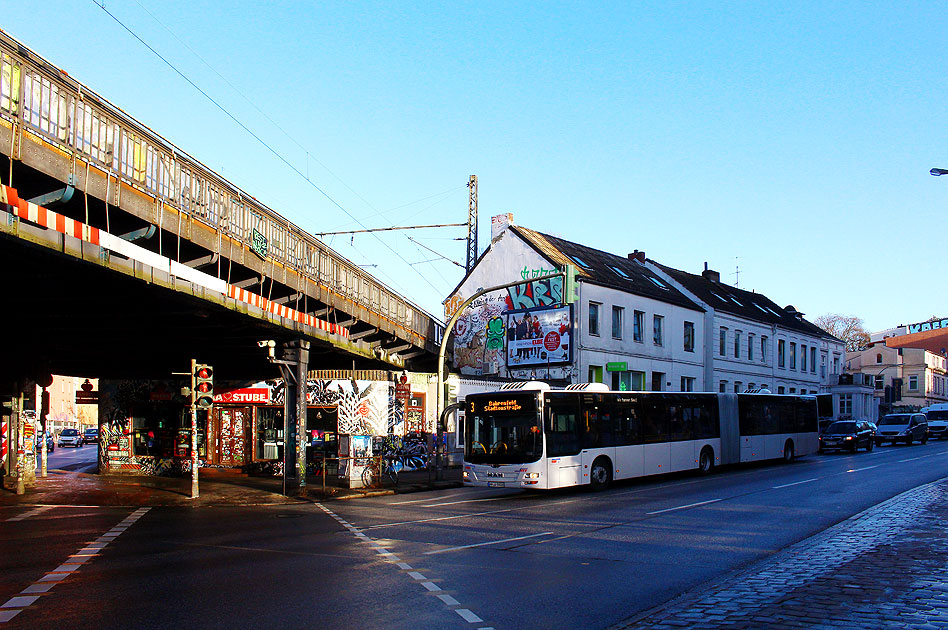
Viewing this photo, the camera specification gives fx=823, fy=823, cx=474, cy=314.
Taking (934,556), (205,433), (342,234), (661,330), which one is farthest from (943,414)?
(934,556)

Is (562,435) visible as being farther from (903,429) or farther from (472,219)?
(903,429)

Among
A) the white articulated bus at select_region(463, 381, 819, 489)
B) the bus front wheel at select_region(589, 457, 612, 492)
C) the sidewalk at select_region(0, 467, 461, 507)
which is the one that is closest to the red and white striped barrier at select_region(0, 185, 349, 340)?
the sidewalk at select_region(0, 467, 461, 507)

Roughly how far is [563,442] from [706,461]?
805cm

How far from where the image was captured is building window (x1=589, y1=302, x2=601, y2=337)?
38594mm

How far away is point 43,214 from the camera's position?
42.8ft

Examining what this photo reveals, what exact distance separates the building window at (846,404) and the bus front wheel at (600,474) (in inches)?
1946

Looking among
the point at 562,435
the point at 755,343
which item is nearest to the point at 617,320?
the point at 755,343

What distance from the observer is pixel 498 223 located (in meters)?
42.9

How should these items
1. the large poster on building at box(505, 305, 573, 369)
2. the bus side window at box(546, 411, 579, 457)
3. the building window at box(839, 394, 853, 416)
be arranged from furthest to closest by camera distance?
the building window at box(839, 394, 853, 416), the large poster on building at box(505, 305, 573, 369), the bus side window at box(546, 411, 579, 457)

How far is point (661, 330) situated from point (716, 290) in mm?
12913

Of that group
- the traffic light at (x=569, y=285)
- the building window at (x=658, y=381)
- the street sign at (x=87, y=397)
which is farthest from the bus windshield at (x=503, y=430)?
the building window at (x=658, y=381)

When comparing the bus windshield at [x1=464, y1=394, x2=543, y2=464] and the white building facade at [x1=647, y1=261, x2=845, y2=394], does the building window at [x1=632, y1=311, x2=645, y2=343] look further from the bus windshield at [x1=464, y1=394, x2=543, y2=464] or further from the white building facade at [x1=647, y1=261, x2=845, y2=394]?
the bus windshield at [x1=464, y1=394, x2=543, y2=464]

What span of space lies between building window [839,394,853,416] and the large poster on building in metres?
37.5

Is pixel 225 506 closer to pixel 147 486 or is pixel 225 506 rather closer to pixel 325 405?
pixel 147 486
